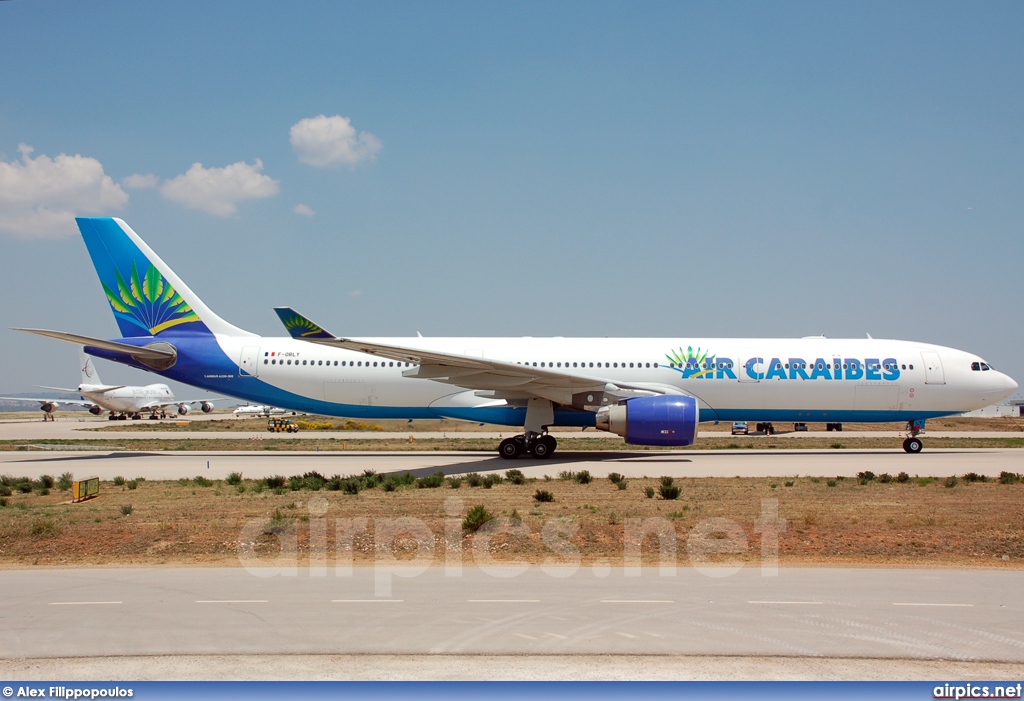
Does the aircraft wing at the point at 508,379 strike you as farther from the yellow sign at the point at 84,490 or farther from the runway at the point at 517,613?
the runway at the point at 517,613

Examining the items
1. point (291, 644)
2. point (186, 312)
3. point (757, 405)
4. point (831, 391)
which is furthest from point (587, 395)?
point (291, 644)

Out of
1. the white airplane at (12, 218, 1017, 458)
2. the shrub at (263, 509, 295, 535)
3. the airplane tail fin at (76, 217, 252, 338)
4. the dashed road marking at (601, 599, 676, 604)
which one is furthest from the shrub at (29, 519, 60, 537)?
the airplane tail fin at (76, 217, 252, 338)

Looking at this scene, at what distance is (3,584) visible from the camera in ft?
28.0

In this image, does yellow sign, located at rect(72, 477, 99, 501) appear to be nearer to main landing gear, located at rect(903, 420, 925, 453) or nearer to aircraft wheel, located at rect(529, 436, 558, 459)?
aircraft wheel, located at rect(529, 436, 558, 459)

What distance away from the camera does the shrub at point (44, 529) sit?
1113 cm

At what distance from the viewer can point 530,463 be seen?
2130 cm

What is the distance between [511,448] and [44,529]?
13.2 metres

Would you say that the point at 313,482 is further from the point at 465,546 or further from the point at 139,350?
the point at 139,350

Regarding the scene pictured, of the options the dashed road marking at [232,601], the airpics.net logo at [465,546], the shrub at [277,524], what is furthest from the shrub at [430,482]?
the dashed road marking at [232,601]

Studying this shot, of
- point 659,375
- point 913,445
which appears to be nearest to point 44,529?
point 659,375

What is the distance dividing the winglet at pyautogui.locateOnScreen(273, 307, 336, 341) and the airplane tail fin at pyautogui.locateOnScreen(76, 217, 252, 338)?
25.5 ft

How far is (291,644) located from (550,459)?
53.9 feet

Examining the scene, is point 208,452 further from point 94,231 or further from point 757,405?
point 757,405

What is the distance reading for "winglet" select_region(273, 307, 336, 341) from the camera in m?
18.4
